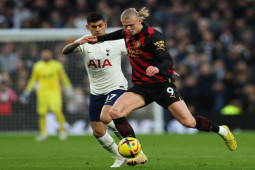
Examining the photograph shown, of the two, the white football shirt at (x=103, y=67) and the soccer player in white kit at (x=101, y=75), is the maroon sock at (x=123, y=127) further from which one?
the white football shirt at (x=103, y=67)

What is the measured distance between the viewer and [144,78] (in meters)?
8.59

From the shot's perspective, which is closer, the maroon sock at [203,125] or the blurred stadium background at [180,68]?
the maroon sock at [203,125]

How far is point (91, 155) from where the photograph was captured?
37.0 feet

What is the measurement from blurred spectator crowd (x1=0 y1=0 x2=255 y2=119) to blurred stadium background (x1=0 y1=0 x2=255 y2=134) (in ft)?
0.10

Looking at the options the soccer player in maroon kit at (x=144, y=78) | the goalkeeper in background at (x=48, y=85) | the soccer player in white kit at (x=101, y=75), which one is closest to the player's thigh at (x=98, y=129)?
the soccer player in white kit at (x=101, y=75)

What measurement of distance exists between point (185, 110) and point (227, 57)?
11730 millimetres

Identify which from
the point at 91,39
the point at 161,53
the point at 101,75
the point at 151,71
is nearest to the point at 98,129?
the point at 101,75

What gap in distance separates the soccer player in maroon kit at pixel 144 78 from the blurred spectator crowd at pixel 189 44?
977 centimetres

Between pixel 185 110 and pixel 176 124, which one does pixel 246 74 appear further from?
pixel 185 110

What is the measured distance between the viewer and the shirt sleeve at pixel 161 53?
322 inches

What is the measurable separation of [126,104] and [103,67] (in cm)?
134

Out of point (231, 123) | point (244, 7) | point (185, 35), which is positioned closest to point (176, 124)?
point (231, 123)

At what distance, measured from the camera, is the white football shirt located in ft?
31.1

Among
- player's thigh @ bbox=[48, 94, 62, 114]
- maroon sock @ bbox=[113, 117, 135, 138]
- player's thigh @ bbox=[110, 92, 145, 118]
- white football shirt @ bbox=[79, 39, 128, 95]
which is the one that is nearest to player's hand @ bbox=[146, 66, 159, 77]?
player's thigh @ bbox=[110, 92, 145, 118]
